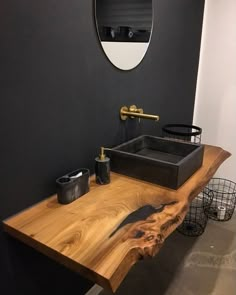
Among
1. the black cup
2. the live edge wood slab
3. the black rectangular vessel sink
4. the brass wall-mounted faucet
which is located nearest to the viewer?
the live edge wood slab

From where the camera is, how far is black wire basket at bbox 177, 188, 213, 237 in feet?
7.23

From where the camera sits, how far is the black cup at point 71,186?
108cm

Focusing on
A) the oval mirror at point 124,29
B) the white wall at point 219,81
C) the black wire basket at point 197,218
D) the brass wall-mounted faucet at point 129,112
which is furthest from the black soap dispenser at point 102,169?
the white wall at point 219,81

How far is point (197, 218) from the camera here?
240 centimetres

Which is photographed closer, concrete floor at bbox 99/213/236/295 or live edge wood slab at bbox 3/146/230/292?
live edge wood slab at bbox 3/146/230/292

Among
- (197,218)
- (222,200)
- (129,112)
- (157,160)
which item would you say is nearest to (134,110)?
(129,112)

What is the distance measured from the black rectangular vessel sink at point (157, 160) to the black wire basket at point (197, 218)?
0.91 m

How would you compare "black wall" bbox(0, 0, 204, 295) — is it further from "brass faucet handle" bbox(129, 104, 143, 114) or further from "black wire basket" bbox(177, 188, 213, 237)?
"black wire basket" bbox(177, 188, 213, 237)

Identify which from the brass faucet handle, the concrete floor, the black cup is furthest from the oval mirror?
the concrete floor

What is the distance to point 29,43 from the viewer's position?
96cm

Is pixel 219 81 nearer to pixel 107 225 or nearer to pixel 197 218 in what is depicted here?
pixel 197 218

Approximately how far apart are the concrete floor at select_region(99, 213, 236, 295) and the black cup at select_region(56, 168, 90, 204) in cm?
81

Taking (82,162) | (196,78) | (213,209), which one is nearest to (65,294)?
(82,162)

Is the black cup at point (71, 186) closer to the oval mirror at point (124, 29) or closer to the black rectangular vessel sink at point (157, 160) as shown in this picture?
the black rectangular vessel sink at point (157, 160)
